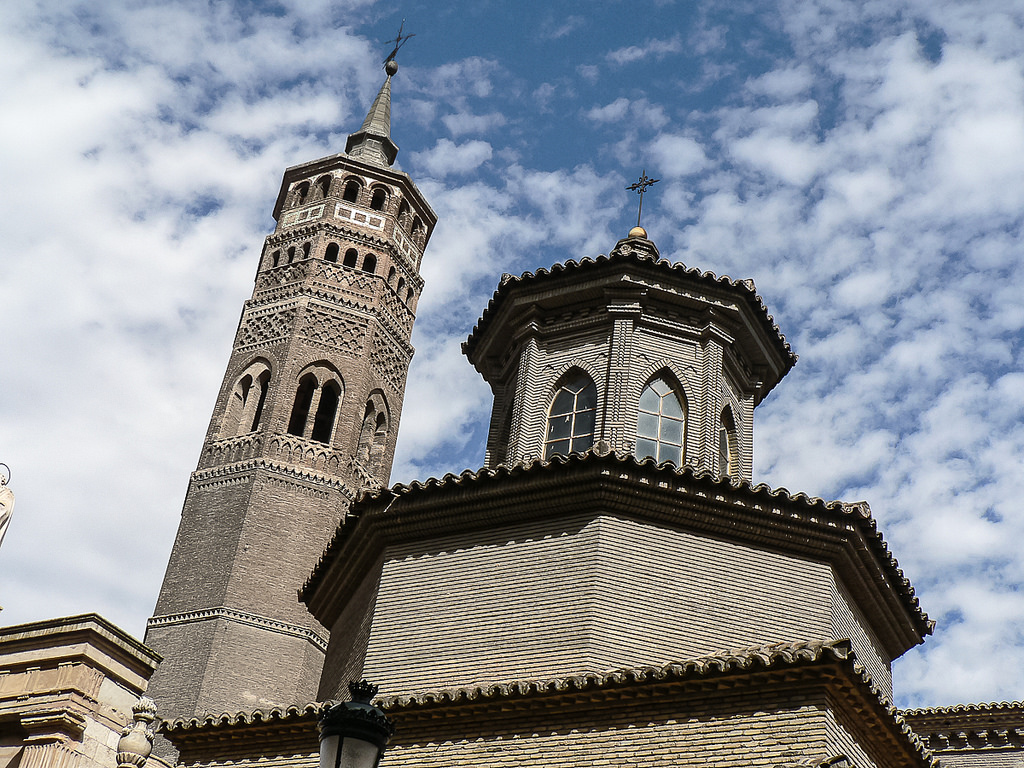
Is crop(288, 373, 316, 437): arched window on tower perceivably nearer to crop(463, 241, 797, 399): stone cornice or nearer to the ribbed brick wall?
crop(463, 241, 797, 399): stone cornice

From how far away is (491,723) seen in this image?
9359 millimetres

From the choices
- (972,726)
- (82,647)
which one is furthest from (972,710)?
(82,647)

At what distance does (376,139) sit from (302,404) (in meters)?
11.5

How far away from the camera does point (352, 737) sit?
532cm

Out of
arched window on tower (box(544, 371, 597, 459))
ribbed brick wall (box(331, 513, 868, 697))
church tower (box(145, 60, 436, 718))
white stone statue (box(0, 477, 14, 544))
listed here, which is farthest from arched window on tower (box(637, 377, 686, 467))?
church tower (box(145, 60, 436, 718))

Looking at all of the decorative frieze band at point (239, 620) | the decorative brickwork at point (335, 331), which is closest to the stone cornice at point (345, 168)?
the decorative brickwork at point (335, 331)

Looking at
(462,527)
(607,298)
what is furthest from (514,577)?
(607,298)

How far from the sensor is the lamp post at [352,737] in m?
5.30

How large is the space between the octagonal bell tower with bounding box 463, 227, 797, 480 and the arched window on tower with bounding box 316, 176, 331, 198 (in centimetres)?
2021

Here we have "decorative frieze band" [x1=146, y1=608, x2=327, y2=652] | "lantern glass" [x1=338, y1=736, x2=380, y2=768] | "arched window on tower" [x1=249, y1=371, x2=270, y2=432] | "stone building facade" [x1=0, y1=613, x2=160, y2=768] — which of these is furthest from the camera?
"arched window on tower" [x1=249, y1=371, x2=270, y2=432]

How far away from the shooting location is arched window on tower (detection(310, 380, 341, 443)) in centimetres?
2917

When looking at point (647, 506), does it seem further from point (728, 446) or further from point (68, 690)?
point (68, 690)

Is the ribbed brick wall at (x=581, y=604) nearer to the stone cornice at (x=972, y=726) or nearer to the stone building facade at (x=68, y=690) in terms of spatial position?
the stone building facade at (x=68, y=690)

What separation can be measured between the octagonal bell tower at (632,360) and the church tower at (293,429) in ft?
40.7
